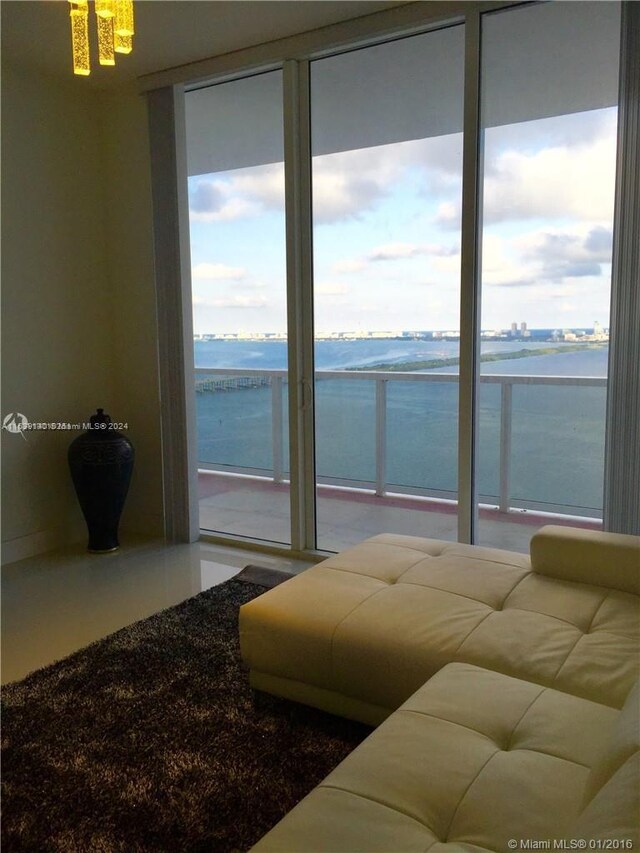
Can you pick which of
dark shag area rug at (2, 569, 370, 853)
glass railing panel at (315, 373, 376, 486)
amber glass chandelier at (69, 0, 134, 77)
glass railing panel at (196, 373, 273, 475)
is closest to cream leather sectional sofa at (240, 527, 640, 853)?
dark shag area rug at (2, 569, 370, 853)

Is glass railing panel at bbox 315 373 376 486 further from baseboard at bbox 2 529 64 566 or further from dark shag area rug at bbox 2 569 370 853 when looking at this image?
baseboard at bbox 2 529 64 566

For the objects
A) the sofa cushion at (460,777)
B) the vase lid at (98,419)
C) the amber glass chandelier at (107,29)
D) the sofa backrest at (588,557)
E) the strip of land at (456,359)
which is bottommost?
the sofa cushion at (460,777)

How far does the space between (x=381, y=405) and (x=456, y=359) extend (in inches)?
34.6

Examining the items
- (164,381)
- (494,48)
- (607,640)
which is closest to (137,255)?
(164,381)

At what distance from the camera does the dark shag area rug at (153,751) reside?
1806mm

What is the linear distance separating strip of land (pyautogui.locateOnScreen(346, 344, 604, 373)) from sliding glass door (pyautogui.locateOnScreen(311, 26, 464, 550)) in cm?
2

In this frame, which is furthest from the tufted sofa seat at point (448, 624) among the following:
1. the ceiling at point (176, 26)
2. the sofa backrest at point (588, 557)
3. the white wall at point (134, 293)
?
the ceiling at point (176, 26)

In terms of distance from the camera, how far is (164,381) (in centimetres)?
435

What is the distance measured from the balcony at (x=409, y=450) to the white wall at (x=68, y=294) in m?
0.62

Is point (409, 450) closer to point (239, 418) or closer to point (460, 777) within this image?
point (239, 418)

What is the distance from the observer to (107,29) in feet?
7.22

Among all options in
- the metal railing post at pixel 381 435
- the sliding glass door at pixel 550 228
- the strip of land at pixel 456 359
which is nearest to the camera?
the sliding glass door at pixel 550 228

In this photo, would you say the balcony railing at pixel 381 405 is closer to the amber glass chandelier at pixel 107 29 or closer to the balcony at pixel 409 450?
the balcony at pixel 409 450

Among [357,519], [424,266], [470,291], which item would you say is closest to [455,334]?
[470,291]
